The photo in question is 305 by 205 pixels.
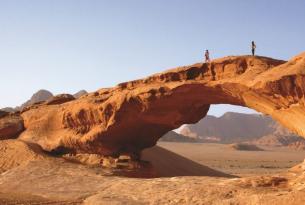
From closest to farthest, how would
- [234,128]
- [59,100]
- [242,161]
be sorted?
[59,100] → [242,161] → [234,128]

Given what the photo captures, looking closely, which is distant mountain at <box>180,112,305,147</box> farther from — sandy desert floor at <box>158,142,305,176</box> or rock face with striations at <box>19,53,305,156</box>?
rock face with striations at <box>19,53,305,156</box>

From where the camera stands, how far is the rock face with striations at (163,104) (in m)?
10.1

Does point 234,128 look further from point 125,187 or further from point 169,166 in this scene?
point 125,187

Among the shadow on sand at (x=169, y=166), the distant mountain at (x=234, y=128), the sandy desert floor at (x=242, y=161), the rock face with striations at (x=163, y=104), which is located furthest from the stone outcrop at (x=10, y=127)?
the distant mountain at (x=234, y=128)

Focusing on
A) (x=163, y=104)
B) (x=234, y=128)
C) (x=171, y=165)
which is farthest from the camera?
(x=234, y=128)

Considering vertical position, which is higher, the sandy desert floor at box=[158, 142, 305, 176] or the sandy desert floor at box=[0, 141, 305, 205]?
the sandy desert floor at box=[0, 141, 305, 205]

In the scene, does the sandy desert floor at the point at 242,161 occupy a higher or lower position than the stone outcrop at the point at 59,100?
lower

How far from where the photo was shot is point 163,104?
13758 millimetres

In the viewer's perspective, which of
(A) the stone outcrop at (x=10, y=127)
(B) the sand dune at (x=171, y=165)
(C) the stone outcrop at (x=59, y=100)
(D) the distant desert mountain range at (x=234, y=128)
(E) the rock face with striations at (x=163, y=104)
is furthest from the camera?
(D) the distant desert mountain range at (x=234, y=128)

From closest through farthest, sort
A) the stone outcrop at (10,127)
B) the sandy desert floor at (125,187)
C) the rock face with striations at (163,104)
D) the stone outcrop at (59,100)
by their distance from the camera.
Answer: the sandy desert floor at (125,187) → the rock face with striations at (163,104) → the stone outcrop at (10,127) → the stone outcrop at (59,100)

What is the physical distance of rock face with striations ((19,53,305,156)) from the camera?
33.3ft

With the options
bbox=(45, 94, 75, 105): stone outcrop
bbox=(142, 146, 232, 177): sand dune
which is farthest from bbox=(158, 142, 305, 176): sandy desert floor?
bbox=(45, 94, 75, 105): stone outcrop

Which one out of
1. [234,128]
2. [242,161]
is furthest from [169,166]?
[234,128]

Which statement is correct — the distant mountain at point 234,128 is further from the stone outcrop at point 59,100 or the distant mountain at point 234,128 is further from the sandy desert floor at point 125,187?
the sandy desert floor at point 125,187
